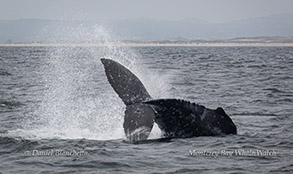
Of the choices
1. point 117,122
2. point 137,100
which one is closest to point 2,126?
point 117,122

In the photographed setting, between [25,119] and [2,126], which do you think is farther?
[25,119]

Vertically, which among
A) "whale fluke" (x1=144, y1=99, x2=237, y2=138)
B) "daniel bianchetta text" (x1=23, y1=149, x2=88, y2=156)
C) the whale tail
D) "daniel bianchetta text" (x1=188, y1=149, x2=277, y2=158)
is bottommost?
"daniel bianchetta text" (x1=188, y1=149, x2=277, y2=158)

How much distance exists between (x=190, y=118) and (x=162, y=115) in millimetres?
460

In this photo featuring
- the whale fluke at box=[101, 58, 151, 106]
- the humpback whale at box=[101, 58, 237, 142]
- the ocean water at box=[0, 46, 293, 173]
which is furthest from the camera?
the whale fluke at box=[101, 58, 151, 106]

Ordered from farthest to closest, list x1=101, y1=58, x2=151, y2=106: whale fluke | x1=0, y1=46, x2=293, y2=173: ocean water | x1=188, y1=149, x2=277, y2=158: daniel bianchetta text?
x1=101, y1=58, x2=151, y2=106: whale fluke → x1=188, y1=149, x2=277, y2=158: daniel bianchetta text → x1=0, y1=46, x2=293, y2=173: ocean water

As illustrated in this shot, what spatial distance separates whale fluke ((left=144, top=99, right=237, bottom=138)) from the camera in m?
7.59

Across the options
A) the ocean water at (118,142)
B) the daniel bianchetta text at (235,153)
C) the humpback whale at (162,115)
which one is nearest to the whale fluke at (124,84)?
the humpback whale at (162,115)

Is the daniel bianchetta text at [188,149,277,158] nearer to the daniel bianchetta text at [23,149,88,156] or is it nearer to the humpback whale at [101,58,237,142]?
the humpback whale at [101,58,237,142]

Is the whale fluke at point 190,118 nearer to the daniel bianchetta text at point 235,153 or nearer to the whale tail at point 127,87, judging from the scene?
the whale tail at point 127,87

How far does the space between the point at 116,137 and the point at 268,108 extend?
5.15 metres

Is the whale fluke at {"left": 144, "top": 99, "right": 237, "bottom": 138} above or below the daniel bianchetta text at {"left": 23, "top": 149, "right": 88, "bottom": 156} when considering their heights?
above

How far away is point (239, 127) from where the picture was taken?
9883mm

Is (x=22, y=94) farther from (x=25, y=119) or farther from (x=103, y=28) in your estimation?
(x=103, y=28)

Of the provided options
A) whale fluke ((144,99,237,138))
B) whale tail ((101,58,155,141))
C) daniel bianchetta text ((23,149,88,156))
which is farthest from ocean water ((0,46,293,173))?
whale tail ((101,58,155,141))
